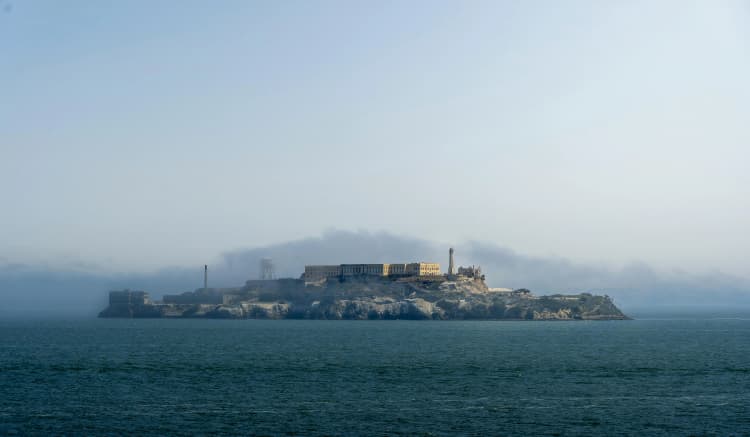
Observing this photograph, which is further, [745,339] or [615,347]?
[745,339]

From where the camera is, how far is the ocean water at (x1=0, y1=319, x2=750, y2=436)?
61.7m

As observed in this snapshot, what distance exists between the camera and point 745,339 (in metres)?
171

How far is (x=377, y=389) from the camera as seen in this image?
Result: 81312mm

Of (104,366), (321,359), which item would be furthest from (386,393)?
(104,366)

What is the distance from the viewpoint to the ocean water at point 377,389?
2427 inches

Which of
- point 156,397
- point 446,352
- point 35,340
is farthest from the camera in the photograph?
point 35,340

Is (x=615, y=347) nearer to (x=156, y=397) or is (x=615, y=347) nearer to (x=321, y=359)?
(x=321, y=359)

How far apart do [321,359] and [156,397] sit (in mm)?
41328

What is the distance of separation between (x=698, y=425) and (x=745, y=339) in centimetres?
12151

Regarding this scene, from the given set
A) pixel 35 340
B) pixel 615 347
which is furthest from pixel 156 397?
pixel 35 340

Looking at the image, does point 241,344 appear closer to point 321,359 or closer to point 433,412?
point 321,359

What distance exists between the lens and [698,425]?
202 feet

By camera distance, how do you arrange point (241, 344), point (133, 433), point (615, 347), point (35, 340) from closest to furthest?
point (133, 433) < point (615, 347) < point (241, 344) < point (35, 340)

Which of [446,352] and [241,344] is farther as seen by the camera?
[241,344]
